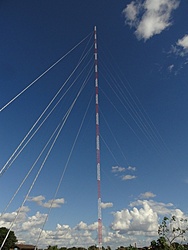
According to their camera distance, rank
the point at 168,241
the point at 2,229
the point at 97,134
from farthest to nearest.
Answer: the point at 2,229, the point at 168,241, the point at 97,134

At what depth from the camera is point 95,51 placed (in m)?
27.0

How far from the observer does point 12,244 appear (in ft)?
293

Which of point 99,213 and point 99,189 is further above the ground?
point 99,189

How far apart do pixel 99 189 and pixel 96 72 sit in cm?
1031

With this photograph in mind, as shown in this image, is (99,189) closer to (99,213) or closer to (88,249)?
(99,213)

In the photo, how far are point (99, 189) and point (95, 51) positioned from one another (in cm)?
1244

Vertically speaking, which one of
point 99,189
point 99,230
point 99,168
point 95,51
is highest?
point 95,51

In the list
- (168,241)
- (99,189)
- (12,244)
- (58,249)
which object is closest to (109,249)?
(58,249)

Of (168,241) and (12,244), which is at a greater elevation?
(12,244)

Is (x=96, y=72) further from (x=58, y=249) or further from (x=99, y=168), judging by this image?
(x=58, y=249)

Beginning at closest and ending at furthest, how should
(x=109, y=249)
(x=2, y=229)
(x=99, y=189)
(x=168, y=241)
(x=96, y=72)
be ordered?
(x=99, y=189)
(x=96, y=72)
(x=168, y=241)
(x=109, y=249)
(x=2, y=229)

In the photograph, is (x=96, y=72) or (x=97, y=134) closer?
(x=97, y=134)

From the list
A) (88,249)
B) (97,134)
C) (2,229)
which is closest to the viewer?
(97,134)

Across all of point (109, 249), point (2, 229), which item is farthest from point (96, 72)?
point (2, 229)
